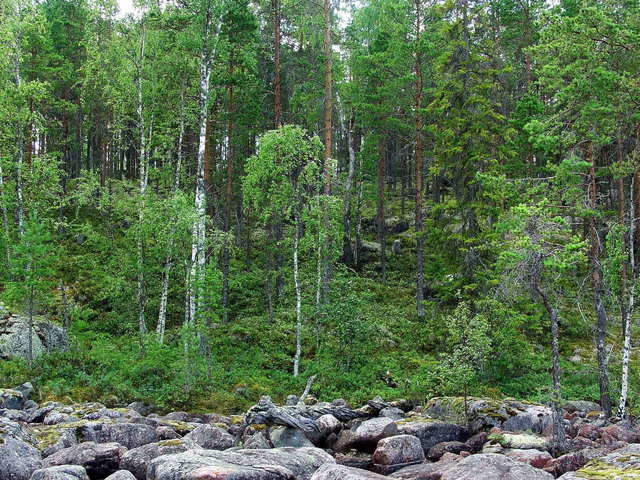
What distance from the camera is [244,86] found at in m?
24.9

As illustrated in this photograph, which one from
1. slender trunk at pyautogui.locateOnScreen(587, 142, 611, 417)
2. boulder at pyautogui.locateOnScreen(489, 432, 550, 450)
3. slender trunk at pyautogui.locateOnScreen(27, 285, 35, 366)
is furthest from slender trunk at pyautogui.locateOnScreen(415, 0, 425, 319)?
slender trunk at pyautogui.locateOnScreen(27, 285, 35, 366)

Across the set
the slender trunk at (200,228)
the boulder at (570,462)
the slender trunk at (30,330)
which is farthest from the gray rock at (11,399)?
the boulder at (570,462)

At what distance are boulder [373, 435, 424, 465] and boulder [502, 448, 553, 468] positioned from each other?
7.46 feet

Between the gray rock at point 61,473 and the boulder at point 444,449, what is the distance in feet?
27.8

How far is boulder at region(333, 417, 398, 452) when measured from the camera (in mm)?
13773

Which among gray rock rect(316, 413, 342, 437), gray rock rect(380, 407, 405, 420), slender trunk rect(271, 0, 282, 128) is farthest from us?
slender trunk rect(271, 0, 282, 128)

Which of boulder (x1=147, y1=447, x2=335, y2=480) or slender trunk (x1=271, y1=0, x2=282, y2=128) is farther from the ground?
slender trunk (x1=271, y1=0, x2=282, y2=128)

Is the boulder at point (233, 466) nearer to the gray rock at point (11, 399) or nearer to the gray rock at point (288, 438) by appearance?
the gray rock at point (288, 438)

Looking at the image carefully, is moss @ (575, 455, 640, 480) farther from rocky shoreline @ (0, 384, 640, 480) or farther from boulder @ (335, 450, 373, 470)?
boulder @ (335, 450, 373, 470)

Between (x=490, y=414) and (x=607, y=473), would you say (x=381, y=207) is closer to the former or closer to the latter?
(x=490, y=414)

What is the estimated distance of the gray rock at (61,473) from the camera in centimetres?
882

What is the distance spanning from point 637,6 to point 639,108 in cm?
310

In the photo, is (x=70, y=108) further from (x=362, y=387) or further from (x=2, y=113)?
(x=362, y=387)

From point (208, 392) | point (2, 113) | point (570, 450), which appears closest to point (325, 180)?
point (208, 392)
